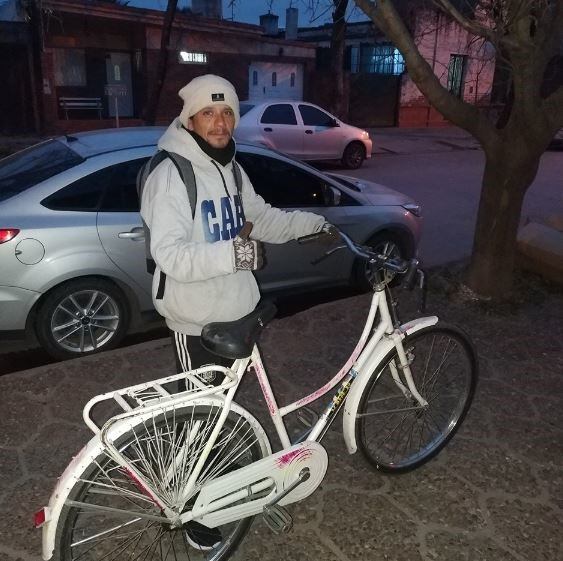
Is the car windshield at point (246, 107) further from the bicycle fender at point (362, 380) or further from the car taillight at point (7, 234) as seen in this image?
the bicycle fender at point (362, 380)

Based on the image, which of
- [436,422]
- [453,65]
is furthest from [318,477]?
[453,65]

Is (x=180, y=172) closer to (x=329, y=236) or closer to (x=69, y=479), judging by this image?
(x=329, y=236)

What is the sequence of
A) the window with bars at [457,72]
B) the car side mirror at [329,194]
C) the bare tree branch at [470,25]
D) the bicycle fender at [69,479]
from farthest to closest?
the window with bars at [457,72] → the car side mirror at [329,194] → the bare tree branch at [470,25] → the bicycle fender at [69,479]

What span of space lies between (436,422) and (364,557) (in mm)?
1118

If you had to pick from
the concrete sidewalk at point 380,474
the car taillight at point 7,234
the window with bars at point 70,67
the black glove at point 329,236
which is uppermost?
the window with bars at point 70,67

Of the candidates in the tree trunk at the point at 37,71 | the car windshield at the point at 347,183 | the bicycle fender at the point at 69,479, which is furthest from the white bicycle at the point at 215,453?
the tree trunk at the point at 37,71

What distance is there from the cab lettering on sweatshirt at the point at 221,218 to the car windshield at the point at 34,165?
7.84 feet

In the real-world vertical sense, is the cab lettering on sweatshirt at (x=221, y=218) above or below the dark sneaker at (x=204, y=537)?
above

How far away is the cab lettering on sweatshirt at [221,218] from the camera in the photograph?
7.70ft

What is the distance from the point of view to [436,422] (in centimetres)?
356

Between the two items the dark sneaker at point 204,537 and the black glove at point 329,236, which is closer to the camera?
the dark sneaker at point 204,537

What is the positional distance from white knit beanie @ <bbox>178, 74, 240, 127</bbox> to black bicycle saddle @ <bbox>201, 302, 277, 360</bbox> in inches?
34.2

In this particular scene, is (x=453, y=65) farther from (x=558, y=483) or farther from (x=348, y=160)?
(x=558, y=483)

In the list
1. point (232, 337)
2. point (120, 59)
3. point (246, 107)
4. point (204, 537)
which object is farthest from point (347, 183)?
point (120, 59)
